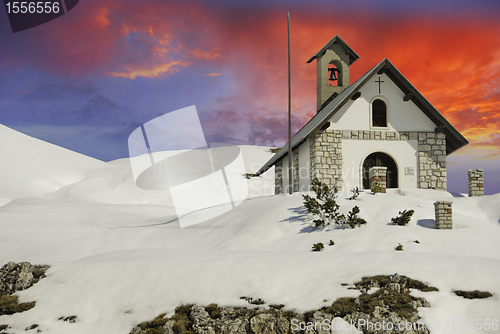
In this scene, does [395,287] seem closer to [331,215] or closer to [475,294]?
[475,294]

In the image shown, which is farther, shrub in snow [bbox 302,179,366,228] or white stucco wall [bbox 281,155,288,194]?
white stucco wall [bbox 281,155,288,194]

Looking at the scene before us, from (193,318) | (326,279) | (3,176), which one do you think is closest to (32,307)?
(193,318)

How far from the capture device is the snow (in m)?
6.46

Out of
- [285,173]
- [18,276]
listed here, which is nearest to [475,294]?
[18,276]

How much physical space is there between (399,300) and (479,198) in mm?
11911

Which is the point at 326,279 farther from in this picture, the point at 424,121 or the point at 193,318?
the point at 424,121

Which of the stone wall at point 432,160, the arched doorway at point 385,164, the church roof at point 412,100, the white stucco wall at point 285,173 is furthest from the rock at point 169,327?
the stone wall at point 432,160

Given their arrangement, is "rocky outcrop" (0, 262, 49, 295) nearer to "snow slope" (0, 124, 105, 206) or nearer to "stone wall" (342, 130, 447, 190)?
"stone wall" (342, 130, 447, 190)

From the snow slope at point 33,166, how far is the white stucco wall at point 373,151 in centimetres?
2295

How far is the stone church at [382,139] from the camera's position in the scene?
1771cm

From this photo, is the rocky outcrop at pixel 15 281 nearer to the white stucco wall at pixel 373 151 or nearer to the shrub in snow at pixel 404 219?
the shrub in snow at pixel 404 219

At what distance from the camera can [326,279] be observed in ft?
22.2

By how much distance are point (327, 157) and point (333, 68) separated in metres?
7.96

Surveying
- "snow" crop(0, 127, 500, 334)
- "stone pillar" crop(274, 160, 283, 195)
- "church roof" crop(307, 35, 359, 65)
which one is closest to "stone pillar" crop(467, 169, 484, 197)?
"snow" crop(0, 127, 500, 334)
